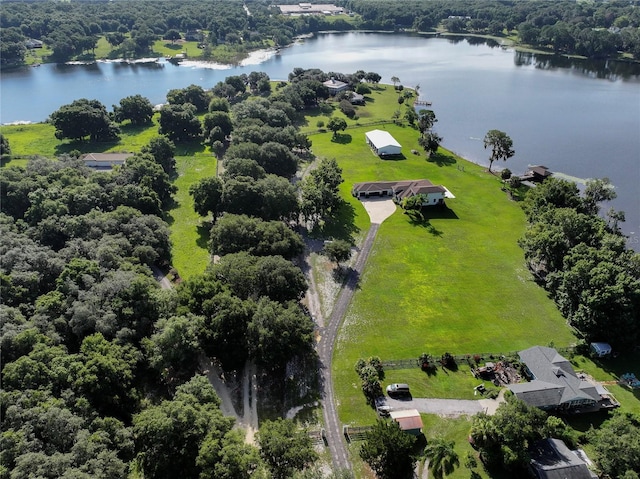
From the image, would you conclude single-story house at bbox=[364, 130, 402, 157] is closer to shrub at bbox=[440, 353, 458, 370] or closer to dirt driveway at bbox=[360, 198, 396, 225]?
dirt driveway at bbox=[360, 198, 396, 225]

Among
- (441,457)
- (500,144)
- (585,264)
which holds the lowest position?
(441,457)

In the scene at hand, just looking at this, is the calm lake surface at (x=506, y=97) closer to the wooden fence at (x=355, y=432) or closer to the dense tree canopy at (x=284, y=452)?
the wooden fence at (x=355, y=432)

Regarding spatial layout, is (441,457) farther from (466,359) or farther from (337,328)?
(337,328)

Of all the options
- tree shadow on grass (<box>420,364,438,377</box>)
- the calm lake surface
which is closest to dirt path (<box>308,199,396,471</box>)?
tree shadow on grass (<box>420,364,438,377</box>)

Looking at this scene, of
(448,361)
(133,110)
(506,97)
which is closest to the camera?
(448,361)

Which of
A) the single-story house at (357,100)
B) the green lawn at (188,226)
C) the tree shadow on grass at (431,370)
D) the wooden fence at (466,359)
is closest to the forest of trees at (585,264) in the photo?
the wooden fence at (466,359)

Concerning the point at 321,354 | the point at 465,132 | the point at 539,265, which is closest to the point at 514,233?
the point at 539,265

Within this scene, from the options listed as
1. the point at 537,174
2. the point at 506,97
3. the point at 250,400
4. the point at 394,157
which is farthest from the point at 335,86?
the point at 250,400
